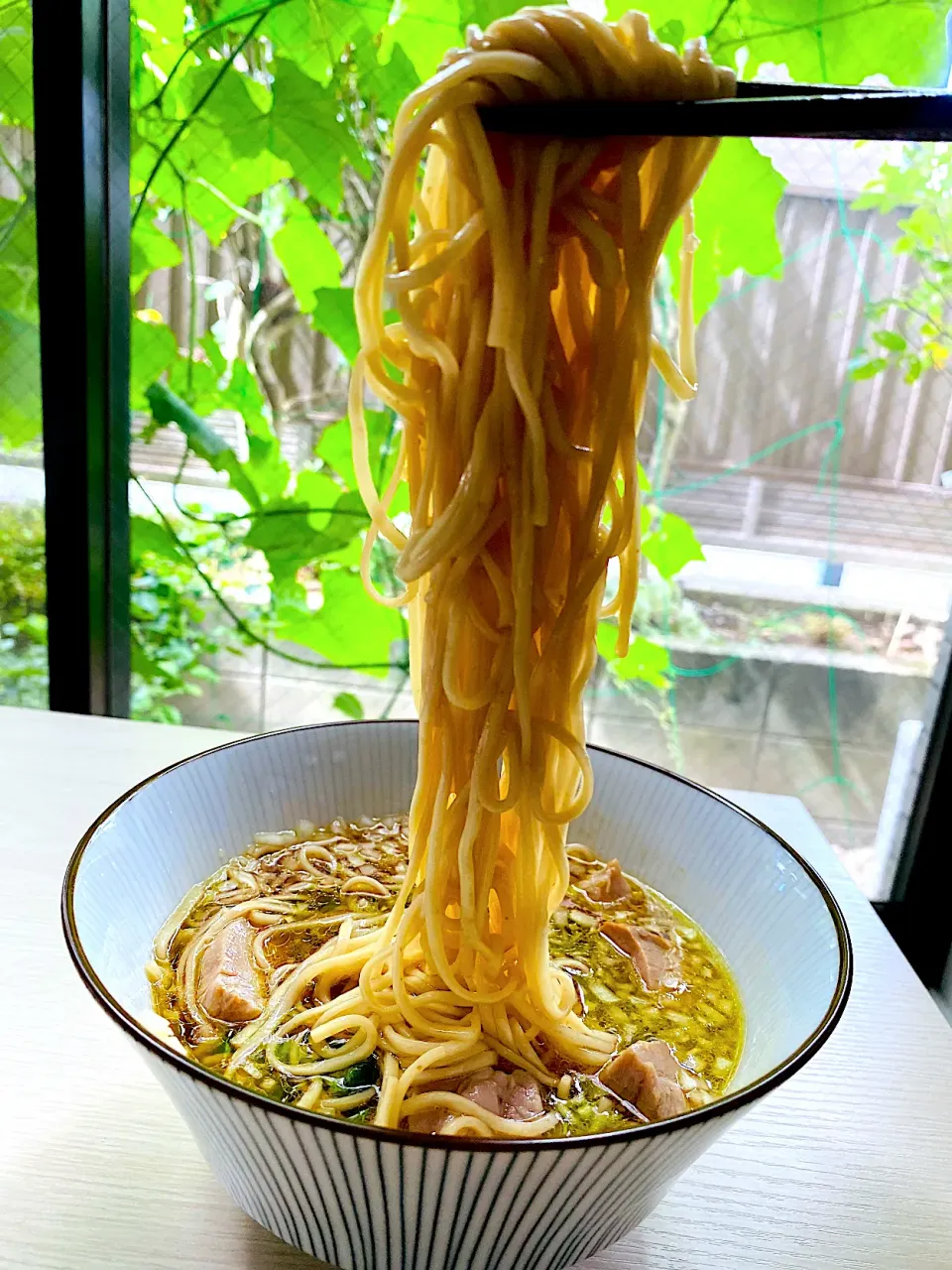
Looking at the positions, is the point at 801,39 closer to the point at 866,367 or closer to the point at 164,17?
the point at 866,367

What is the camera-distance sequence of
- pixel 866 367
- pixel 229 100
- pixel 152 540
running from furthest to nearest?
1. pixel 152 540
2. pixel 866 367
3. pixel 229 100

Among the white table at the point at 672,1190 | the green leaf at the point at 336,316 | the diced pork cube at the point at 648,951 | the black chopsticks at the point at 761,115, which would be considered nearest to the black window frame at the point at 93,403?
the green leaf at the point at 336,316

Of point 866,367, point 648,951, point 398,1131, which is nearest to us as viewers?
point 398,1131

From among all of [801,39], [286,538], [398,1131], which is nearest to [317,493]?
[286,538]

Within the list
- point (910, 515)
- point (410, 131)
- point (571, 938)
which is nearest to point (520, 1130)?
point (571, 938)

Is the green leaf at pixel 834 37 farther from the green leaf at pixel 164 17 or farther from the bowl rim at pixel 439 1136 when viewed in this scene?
the bowl rim at pixel 439 1136

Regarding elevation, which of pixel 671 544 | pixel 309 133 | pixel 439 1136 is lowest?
pixel 439 1136
